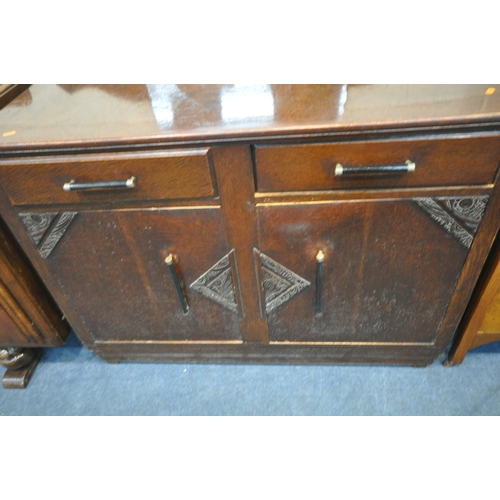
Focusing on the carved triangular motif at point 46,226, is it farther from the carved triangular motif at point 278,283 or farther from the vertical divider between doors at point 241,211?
the carved triangular motif at point 278,283

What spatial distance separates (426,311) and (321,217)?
0.39m

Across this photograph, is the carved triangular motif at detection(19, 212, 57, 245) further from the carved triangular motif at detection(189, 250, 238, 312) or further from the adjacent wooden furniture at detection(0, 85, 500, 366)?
the carved triangular motif at detection(189, 250, 238, 312)

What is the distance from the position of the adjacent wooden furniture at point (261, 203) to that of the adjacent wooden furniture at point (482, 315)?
0.18ft

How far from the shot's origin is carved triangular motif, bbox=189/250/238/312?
90cm

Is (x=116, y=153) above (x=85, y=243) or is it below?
above

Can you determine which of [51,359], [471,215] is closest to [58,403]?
[51,359]

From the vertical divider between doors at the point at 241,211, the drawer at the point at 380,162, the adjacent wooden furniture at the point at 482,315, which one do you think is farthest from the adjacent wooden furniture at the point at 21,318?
the adjacent wooden furniture at the point at 482,315

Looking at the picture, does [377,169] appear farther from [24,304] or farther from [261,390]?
[24,304]

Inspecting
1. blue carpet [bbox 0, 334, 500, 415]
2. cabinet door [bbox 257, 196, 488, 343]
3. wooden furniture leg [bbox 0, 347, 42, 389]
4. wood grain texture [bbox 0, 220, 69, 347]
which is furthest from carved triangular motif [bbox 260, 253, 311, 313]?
wooden furniture leg [bbox 0, 347, 42, 389]

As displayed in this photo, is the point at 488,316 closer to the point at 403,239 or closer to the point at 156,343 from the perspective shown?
the point at 403,239

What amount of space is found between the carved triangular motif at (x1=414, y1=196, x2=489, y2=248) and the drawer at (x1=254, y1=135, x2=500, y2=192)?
0.04 m

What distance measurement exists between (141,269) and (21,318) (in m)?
0.40

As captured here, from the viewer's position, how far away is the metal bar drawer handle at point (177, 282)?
0.87 meters

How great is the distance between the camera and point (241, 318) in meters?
1.01
